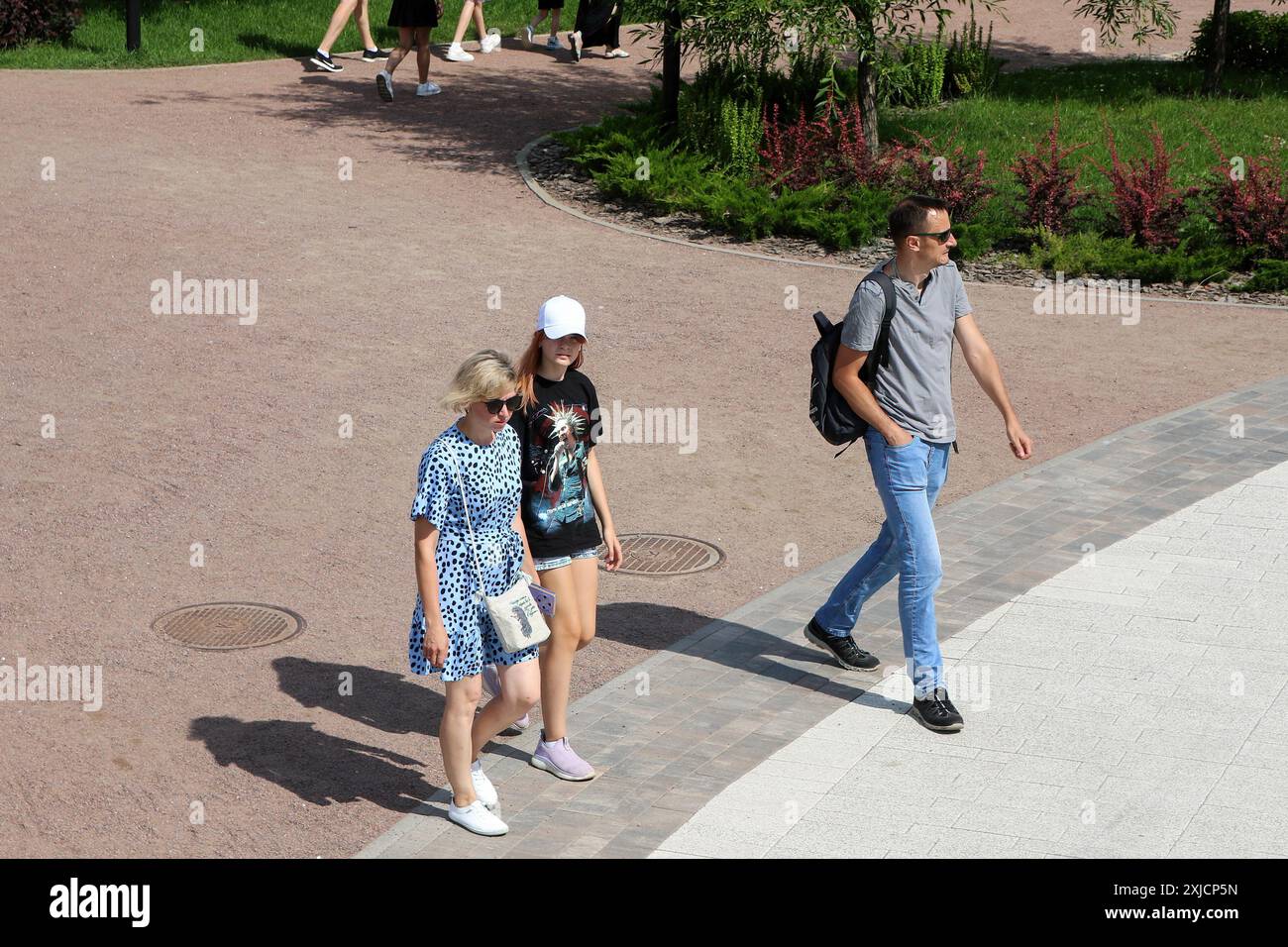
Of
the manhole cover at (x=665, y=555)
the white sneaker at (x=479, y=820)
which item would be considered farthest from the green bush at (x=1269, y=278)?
the white sneaker at (x=479, y=820)

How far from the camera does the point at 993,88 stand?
23.2 meters

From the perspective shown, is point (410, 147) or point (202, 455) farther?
point (410, 147)

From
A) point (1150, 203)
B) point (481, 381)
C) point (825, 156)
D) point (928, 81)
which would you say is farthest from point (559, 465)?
point (928, 81)

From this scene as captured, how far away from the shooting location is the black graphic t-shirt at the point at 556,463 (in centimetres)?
663

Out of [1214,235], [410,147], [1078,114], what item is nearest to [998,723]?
[1214,235]

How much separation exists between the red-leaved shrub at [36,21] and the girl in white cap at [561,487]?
18448mm

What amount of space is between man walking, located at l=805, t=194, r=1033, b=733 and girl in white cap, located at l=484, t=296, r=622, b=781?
1261mm

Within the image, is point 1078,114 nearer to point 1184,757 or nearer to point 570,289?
point 570,289

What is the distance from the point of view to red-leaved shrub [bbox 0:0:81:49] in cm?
2239

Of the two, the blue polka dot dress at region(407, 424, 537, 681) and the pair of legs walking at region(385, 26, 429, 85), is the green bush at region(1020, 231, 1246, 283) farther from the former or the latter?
the blue polka dot dress at region(407, 424, 537, 681)

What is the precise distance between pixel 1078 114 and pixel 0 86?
1336 centimetres

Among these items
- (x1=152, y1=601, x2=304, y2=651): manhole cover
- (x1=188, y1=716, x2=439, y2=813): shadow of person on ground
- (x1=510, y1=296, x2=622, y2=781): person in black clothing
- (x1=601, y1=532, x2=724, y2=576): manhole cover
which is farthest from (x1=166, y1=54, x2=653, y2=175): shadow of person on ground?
(x1=510, y1=296, x2=622, y2=781): person in black clothing

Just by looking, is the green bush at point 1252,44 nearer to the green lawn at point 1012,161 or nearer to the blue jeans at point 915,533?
the green lawn at point 1012,161

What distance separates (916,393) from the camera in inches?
287
